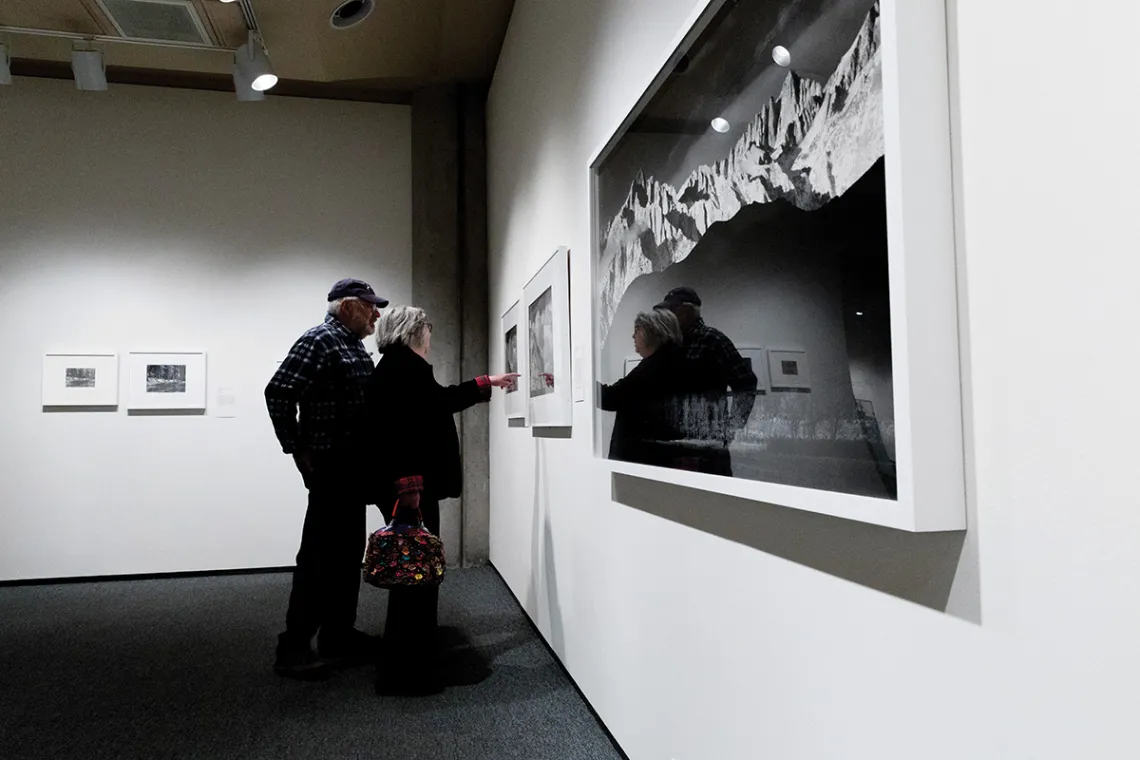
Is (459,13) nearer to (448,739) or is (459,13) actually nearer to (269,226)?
(269,226)

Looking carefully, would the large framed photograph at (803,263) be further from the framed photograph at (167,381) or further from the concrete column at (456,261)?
the framed photograph at (167,381)

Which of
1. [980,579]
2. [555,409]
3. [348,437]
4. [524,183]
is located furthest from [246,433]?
[980,579]

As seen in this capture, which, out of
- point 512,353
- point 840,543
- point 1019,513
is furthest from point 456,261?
point 1019,513

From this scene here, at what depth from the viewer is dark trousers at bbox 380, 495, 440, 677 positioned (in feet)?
9.17

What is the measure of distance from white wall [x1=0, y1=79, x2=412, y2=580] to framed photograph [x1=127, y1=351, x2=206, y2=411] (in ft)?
0.23

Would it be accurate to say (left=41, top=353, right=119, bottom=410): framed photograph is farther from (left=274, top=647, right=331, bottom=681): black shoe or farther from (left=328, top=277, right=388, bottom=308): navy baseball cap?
(left=274, top=647, right=331, bottom=681): black shoe

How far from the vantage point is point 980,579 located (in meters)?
0.83

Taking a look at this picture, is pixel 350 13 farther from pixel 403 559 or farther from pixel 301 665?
pixel 301 665

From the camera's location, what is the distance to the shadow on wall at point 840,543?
0.90 m

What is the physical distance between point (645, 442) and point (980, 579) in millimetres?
1010

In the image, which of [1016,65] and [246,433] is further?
[246,433]

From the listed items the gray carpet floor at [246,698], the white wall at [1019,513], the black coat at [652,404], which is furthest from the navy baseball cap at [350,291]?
the white wall at [1019,513]

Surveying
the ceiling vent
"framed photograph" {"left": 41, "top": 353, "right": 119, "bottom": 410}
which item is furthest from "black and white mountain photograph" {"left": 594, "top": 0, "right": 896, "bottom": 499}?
"framed photograph" {"left": 41, "top": 353, "right": 119, "bottom": 410}

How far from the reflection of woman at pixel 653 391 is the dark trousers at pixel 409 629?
1198 mm
